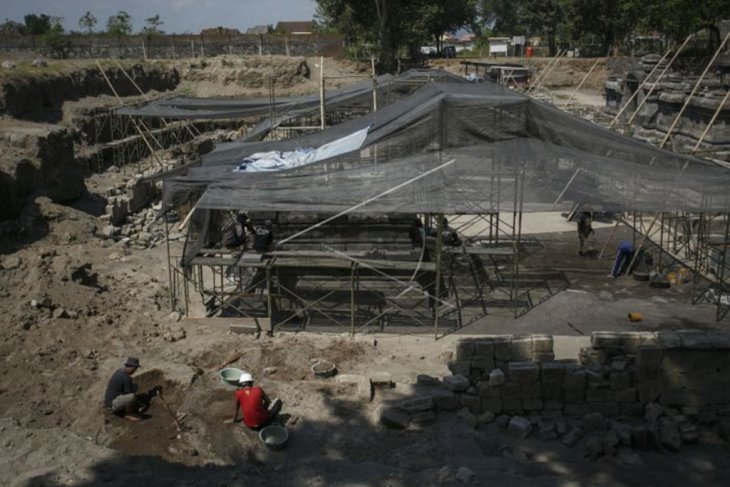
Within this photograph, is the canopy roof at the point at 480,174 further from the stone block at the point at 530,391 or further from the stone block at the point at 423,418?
the stone block at the point at 423,418

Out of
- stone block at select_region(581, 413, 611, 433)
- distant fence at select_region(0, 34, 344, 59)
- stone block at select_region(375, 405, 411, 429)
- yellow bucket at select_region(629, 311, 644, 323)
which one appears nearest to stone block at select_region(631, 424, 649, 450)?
stone block at select_region(581, 413, 611, 433)

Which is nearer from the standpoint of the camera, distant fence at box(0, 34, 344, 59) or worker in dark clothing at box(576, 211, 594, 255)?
worker in dark clothing at box(576, 211, 594, 255)

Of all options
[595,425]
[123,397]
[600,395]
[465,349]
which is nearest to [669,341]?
[600,395]

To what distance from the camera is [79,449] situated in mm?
7387

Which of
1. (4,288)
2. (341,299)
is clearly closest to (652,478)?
(341,299)

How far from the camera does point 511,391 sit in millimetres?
8523

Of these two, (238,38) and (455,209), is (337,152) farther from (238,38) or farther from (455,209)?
(238,38)

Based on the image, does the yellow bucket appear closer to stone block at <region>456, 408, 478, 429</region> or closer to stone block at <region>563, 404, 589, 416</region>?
stone block at <region>563, 404, 589, 416</region>

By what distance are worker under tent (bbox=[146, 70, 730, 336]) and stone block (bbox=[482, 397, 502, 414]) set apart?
203 cm

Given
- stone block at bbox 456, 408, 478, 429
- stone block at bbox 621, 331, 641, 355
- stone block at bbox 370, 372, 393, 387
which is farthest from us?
stone block at bbox 370, 372, 393, 387

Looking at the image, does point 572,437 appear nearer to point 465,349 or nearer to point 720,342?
point 465,349

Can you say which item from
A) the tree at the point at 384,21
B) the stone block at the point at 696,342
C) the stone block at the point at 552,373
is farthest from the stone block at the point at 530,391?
the tree at the point at 384,21

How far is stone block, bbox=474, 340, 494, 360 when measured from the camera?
8812mm

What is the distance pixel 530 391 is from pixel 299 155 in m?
5.93
